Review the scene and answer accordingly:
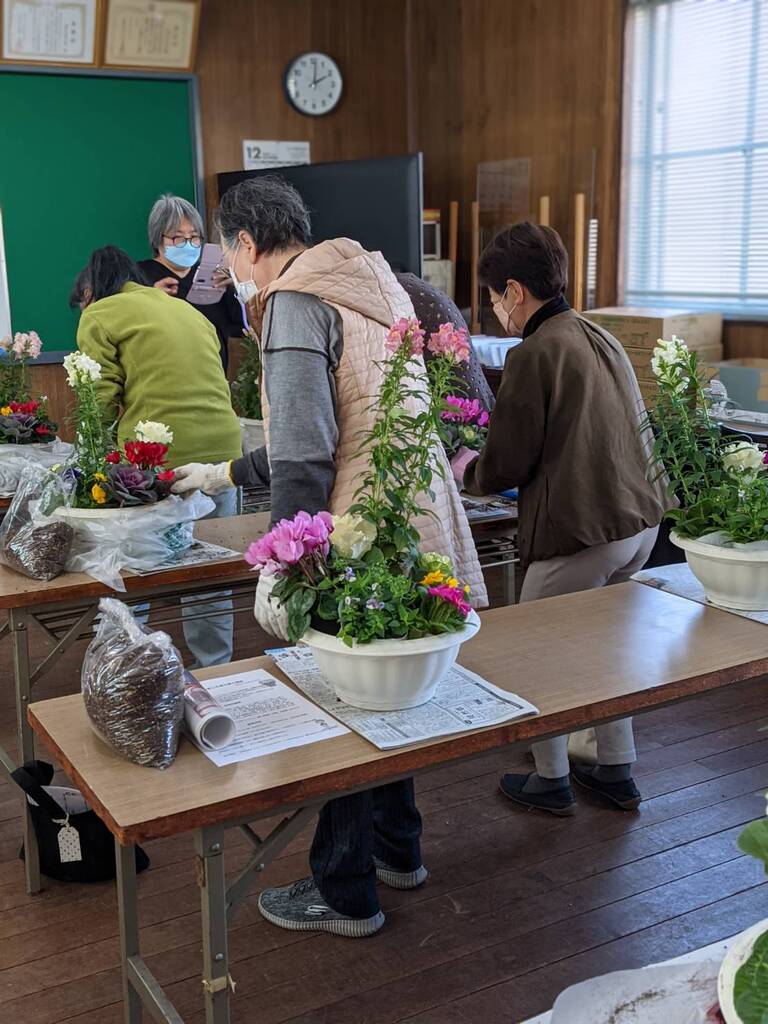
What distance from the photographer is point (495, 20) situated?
606 centimetres

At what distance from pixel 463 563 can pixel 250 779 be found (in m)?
0.91

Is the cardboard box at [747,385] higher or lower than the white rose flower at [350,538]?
lower

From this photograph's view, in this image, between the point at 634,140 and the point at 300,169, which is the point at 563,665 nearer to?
the point at 300,169

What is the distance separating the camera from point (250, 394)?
16.4 feet

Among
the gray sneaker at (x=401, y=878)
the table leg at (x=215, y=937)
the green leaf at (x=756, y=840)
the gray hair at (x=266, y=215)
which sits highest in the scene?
the gray hair at (x=266, y=215)

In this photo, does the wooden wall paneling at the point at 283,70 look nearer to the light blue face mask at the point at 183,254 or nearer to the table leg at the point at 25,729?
the light blue face mask at the point at 183,254

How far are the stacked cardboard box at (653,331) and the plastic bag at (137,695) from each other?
3.60 meters

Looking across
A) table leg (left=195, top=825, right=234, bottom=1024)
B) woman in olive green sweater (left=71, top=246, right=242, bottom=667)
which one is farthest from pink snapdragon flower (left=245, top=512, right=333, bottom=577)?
woman in olive green sweater (left=71, top=246, right=242, bottom=667)

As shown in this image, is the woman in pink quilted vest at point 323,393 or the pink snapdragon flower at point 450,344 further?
the woman in pink quilted vest at point 323,393

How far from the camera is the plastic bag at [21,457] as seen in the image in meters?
3.20

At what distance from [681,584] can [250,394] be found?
10.3 feet

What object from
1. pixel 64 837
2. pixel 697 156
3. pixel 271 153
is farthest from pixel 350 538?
pixel 271 153

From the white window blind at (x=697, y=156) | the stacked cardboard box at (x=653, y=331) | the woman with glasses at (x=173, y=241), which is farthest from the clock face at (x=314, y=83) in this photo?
the stacked cardboard box at (x=653, y=331)

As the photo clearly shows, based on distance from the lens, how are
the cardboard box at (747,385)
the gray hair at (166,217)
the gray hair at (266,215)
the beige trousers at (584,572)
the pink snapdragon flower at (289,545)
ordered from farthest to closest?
the cardboard box at (747,385) < the gray hair at (166,217) < the beige trousers at (584,572) < the gray hair at (266,215) < the pink snapdragon flower at (289,545)
